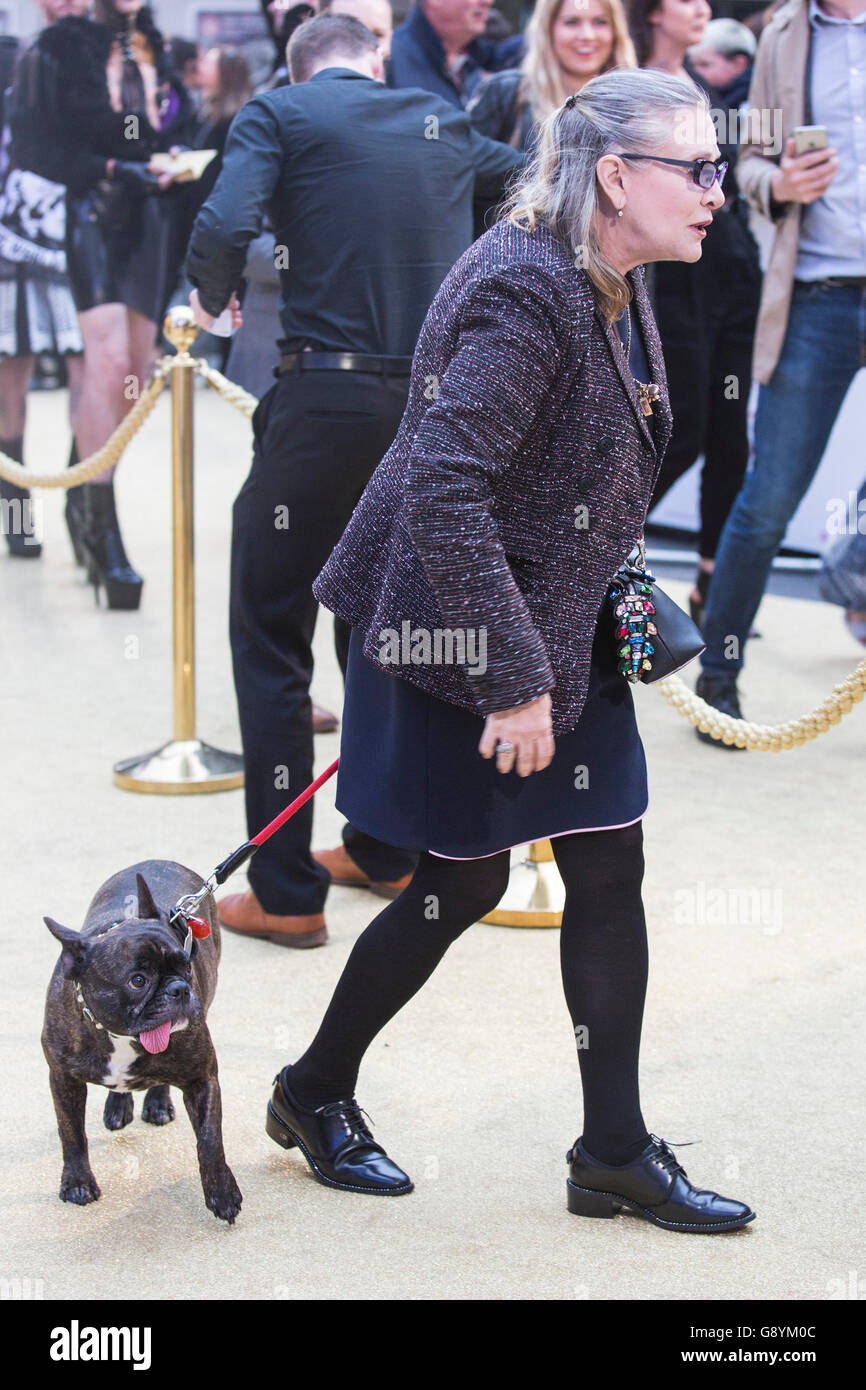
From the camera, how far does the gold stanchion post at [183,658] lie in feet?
→ 14.2

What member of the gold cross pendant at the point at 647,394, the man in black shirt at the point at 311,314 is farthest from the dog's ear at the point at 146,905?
the man in black shirt at the point at 311,314

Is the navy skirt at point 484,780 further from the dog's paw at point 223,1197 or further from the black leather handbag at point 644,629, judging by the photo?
the dog's paw at point 223,1197

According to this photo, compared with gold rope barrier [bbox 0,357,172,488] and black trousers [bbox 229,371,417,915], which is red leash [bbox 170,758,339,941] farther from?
gold rope barrier [bbox 0,357,172,488]

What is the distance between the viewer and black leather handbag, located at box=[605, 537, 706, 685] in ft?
7.19

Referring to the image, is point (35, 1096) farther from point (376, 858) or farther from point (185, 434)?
point (185, 434)

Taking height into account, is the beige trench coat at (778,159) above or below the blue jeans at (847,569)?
above

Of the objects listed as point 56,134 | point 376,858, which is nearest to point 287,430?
point 376,858

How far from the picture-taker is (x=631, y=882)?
226 cm

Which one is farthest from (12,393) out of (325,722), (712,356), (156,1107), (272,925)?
(156,1107)

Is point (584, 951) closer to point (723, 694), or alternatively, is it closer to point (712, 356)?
point (723, 694)

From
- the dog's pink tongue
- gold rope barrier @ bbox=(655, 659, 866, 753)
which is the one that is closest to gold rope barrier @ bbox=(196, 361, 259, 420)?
gold rope barrier @ bbox=(655, 659, 866, 753)

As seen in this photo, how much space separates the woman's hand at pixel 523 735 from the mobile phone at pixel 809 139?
9.23 ft

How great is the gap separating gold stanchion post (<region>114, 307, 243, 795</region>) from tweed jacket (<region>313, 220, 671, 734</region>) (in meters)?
2.24

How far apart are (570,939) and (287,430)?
4.50 feet
